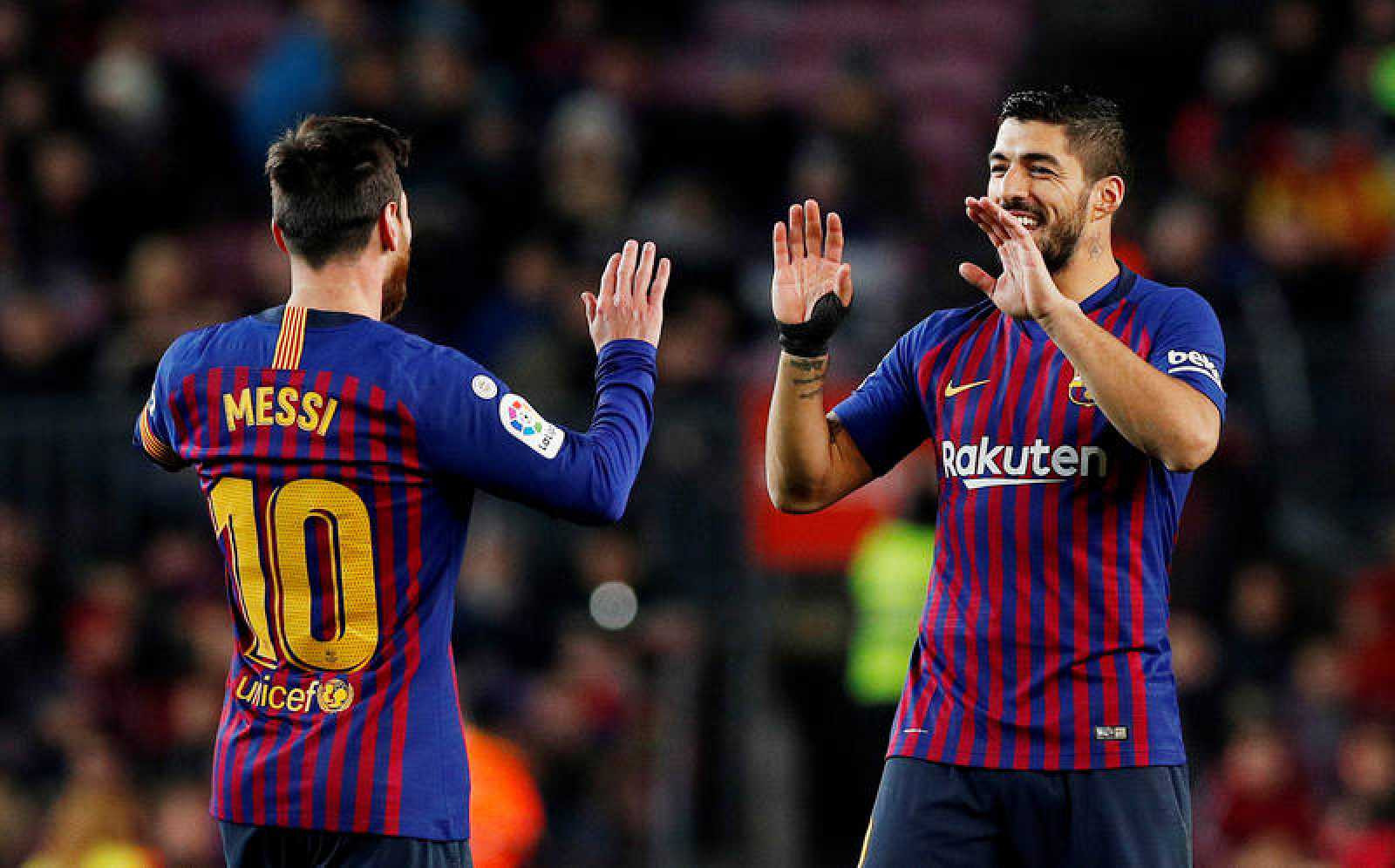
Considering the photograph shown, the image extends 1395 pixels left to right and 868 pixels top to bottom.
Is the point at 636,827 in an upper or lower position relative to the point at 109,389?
lower

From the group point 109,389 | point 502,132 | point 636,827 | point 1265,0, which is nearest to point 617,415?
point 636,827

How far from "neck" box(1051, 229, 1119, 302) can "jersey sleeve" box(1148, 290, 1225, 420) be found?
0.19m

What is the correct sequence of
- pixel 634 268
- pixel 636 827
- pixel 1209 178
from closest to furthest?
pixel 634 268 < pixel 636 827 < pixel 1209 178

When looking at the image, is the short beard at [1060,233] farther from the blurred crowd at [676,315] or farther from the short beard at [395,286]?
the blurred crowd at [676,315]

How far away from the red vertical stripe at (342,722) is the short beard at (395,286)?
332mm

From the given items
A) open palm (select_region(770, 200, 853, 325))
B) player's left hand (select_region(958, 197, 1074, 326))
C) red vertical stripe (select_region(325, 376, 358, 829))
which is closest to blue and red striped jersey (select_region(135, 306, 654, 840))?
red vertical stripe (select_region(325, 376, 358, 829))

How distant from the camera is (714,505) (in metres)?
10.0

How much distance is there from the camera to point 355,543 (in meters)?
4.05

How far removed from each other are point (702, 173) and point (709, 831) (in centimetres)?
395

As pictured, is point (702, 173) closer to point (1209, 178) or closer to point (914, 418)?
point (1209, 178)

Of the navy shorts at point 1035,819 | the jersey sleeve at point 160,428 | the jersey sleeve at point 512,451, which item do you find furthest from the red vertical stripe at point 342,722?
the navy shorts at point 1035,819

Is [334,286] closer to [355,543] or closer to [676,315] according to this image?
[355,543]

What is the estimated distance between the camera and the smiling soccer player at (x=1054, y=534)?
4.24 m

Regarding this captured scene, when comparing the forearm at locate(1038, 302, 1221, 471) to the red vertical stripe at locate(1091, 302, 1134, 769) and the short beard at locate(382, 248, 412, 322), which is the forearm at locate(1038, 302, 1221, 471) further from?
the short beard at locate(382, 248, 412, 322)
